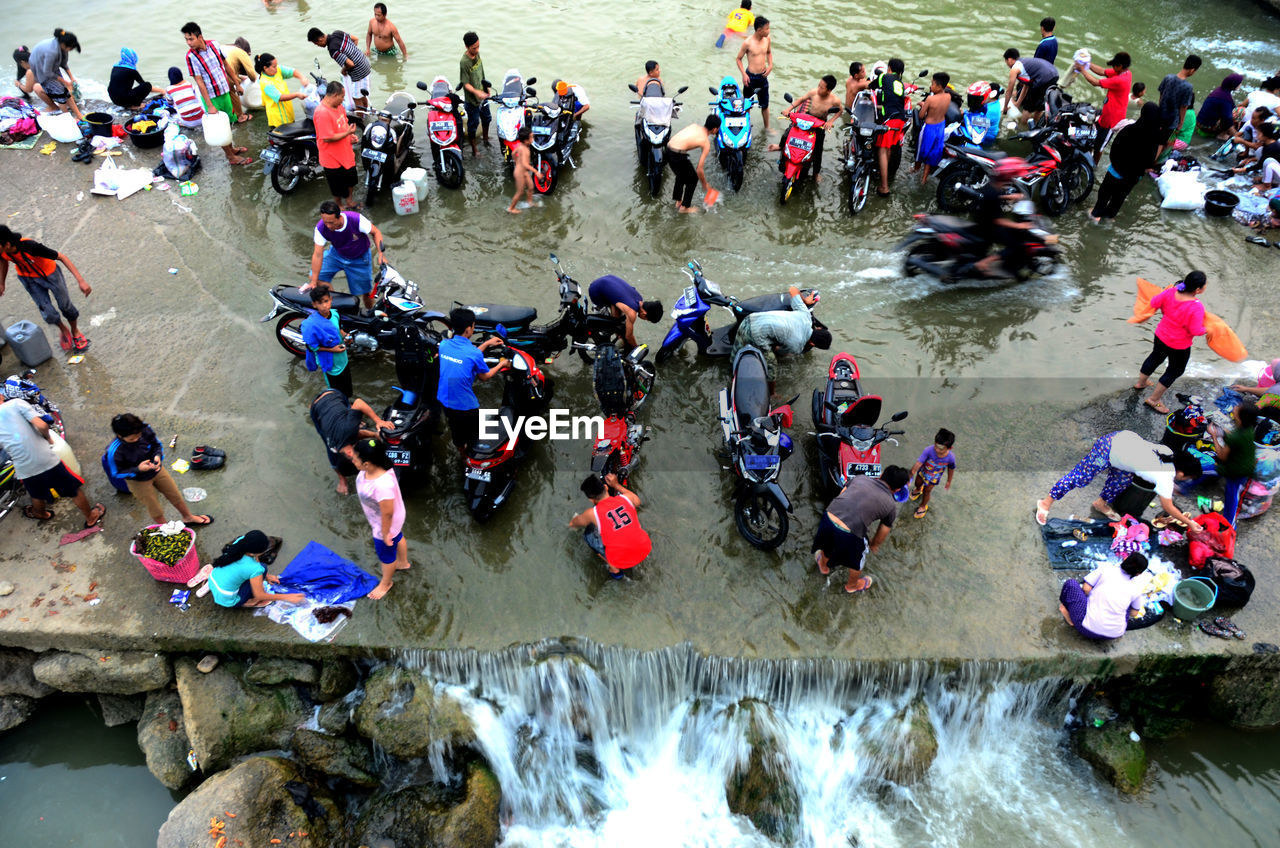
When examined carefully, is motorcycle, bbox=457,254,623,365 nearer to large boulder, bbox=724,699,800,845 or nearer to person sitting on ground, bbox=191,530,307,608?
person sitting on ground, bbox=191,530,307,608

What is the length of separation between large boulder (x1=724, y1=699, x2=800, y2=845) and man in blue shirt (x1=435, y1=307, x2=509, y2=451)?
11.3 ft

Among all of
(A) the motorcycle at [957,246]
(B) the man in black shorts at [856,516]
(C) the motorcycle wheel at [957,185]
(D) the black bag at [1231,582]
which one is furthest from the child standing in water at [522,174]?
(D) the black bag at [1231,582]

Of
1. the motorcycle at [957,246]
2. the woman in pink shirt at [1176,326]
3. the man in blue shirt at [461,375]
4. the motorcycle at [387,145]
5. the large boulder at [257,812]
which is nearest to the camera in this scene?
the large boulder at [257,812]

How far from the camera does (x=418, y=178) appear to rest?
1038 cm

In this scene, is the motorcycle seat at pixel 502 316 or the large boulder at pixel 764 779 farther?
the motorcycle seat at pixel 502 316

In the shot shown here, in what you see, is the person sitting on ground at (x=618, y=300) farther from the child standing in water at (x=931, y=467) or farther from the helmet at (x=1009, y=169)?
the helmet at (x=1009, y=169)

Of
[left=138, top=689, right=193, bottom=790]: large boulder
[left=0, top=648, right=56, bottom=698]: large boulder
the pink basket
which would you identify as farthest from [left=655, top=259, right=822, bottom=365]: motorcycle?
[left=0, top=648, right=56, bottom=698]: large boulder

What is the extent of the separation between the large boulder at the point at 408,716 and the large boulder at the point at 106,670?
176cm

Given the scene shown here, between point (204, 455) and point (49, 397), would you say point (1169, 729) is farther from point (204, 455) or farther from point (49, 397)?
point (49, 397)

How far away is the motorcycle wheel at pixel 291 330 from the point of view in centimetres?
812

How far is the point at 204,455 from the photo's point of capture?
7.31 meters

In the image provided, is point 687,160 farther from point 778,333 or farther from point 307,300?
point 307,300

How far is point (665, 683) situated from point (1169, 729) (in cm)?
441

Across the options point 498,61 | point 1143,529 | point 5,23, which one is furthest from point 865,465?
point 5,23
